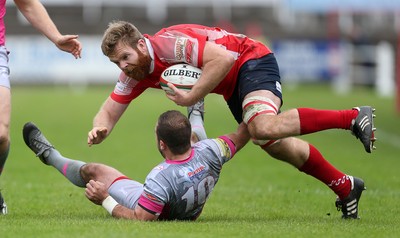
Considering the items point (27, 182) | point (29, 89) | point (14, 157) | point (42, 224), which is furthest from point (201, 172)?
point (29, 89)

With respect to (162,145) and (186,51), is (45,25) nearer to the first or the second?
(186,51)

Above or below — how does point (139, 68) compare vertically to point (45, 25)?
below

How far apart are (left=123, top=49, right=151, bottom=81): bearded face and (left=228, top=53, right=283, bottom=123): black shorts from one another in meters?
0.79

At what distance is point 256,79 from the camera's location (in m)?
8.29

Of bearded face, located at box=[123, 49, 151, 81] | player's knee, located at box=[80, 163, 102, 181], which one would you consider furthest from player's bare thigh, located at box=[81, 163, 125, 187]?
bearded face, located at box=[123, 49, 151, 81]

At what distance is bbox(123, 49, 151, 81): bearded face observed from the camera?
809cm

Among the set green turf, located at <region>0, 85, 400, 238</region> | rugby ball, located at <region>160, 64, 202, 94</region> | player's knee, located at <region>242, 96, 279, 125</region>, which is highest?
rugby ball, located at <region>160, 64, 202, 94</region>

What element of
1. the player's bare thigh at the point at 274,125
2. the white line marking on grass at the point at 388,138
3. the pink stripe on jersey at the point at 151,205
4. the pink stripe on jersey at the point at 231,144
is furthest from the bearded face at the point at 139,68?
the white line marking on grass at the point at 388,138

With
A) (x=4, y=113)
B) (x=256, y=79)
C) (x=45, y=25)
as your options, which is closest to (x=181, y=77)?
(x=256, y=79)

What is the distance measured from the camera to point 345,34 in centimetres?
3572

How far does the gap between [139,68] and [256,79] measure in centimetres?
97

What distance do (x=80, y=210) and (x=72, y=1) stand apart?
31.4 metres

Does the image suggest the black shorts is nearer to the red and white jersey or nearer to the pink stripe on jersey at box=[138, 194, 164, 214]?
the red and white jersey

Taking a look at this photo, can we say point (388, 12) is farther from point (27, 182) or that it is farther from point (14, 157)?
point (27, 182)
